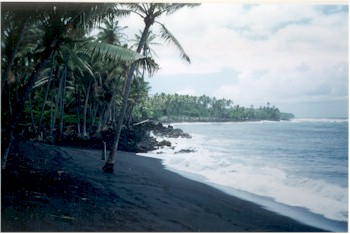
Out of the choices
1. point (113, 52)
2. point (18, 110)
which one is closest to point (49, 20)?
point (113, 52)

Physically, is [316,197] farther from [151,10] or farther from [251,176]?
[151,10]

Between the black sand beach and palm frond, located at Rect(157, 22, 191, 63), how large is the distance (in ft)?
7.25

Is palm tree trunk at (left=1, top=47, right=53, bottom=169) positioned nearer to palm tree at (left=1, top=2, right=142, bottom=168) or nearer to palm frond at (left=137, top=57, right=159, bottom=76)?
palm tree at (left=1, top=2, right=142, bottom=168)

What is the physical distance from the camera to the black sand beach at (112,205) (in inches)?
134

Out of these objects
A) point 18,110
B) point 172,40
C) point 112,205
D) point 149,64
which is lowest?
point 112,205

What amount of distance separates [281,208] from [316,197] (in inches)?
38.8

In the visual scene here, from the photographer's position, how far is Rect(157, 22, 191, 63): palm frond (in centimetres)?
488

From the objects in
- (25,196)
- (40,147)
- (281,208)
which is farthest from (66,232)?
(40,147)

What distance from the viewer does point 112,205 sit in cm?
400

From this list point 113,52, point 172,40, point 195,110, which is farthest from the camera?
point 195,110

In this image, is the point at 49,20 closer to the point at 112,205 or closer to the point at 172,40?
the point at 172,40

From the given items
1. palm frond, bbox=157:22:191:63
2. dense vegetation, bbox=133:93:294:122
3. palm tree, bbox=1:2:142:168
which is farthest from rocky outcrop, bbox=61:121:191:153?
dense vegetation, bbox=133:93:294:122

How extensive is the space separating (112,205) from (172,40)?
107 inches

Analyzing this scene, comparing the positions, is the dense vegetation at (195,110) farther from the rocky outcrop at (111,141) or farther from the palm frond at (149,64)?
the palm frond at (149,64)
